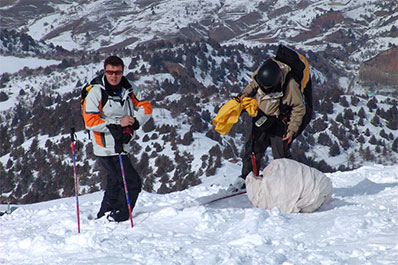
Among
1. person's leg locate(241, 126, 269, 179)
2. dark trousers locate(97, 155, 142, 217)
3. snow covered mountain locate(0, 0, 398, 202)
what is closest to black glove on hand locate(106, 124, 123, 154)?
dark trousers locate(97, 155, 142, 217)

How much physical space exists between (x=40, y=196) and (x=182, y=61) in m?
64.2

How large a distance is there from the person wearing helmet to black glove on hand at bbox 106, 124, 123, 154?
67.2 inches

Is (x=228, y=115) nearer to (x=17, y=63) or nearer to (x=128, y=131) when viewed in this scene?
(x=128, y=131)

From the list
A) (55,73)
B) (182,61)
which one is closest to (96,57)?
(55,73)

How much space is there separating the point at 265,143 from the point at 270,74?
112 cm

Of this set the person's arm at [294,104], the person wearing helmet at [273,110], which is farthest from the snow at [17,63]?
the person's arm at [294,104]

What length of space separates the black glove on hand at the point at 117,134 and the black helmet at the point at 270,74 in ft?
5.96

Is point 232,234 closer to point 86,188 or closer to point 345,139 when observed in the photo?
point 86,188

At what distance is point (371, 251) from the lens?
337 centimetres

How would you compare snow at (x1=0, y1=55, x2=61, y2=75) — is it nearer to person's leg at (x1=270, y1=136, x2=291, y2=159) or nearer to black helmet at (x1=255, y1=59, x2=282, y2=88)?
person's leg at (x1=270, y1=136, x2=291, y2=159)

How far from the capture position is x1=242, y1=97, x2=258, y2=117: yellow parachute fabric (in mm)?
5340

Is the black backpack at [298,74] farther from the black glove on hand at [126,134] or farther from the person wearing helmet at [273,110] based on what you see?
the black glove on hand at [126,134]

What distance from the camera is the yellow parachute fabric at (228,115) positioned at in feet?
17.3

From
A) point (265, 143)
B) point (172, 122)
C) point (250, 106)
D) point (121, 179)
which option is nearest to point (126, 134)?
point (121, 179)
